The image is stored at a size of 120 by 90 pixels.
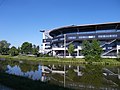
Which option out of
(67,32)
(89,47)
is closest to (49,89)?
(89,47)

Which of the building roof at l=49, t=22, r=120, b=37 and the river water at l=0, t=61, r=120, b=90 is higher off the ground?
the building roof at l=49, t=22, r=120, b=37

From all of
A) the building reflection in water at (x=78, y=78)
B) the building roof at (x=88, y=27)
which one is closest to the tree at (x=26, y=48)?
the building roof at (x=88, y=27)

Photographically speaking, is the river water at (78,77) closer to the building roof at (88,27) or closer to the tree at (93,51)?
the tree at (93,51)

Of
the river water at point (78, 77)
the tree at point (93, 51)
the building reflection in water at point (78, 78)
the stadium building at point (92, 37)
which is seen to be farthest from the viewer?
the stadium building at point (92, 37)

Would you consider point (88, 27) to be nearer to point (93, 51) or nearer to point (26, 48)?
point (93, 51)

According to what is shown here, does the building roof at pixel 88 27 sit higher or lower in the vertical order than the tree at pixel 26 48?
higher

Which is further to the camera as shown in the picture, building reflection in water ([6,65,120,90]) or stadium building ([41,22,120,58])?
stadium building ([41,22,120,58])

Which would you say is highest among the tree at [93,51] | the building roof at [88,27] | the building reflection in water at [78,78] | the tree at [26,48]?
the building roof at [88,27]

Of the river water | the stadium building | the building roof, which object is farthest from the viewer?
the stadium building

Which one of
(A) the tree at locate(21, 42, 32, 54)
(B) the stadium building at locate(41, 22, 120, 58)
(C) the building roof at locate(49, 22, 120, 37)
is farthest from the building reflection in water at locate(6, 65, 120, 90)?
(A) the tree at locate(21, 42, 32, 54)

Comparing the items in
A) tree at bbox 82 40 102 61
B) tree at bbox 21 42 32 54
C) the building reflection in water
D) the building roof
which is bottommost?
the building reflection in water

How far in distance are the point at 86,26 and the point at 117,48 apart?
1311 centimetres

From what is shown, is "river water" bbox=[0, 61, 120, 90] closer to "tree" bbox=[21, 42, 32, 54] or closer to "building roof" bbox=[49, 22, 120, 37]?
"building roof" bbox=[49, 22, 120, 37]

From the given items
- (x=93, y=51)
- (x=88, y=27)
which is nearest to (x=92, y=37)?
(x=88, y=27)
